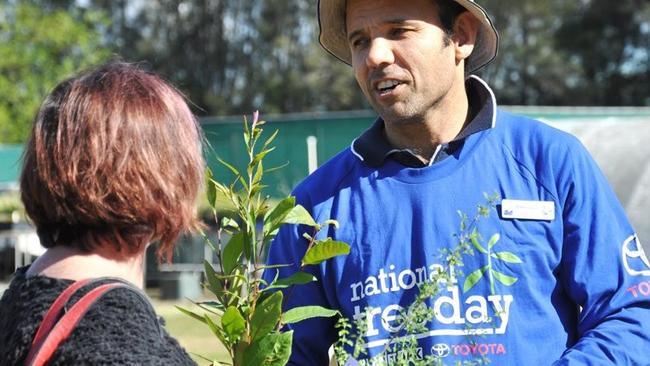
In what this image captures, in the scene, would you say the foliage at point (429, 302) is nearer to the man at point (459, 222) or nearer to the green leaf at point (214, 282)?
the man at point (459, 222)

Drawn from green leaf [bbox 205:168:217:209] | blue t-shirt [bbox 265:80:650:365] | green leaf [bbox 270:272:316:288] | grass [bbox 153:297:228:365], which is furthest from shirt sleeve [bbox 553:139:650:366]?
grass [bbox 153:297:228:365]

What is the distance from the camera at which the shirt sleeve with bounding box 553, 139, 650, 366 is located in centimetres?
286

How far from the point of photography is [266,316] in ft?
8.20

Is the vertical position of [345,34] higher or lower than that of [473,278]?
higher

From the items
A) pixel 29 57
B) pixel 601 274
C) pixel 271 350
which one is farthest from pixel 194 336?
pixel 29 57

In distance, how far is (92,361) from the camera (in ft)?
6.97

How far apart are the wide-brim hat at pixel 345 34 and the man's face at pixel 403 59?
0.14 m

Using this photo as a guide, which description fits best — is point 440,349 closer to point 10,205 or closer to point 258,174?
point 258,174

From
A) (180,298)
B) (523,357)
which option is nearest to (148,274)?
(180,298)

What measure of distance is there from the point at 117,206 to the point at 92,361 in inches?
13.2

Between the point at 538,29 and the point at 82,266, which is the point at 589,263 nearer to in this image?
the point at 82,266

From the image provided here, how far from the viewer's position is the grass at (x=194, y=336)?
510 inches

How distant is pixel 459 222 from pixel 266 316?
0.85m

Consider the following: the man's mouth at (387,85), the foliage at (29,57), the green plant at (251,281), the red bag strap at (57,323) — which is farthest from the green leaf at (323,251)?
the foliage at (29,57)
